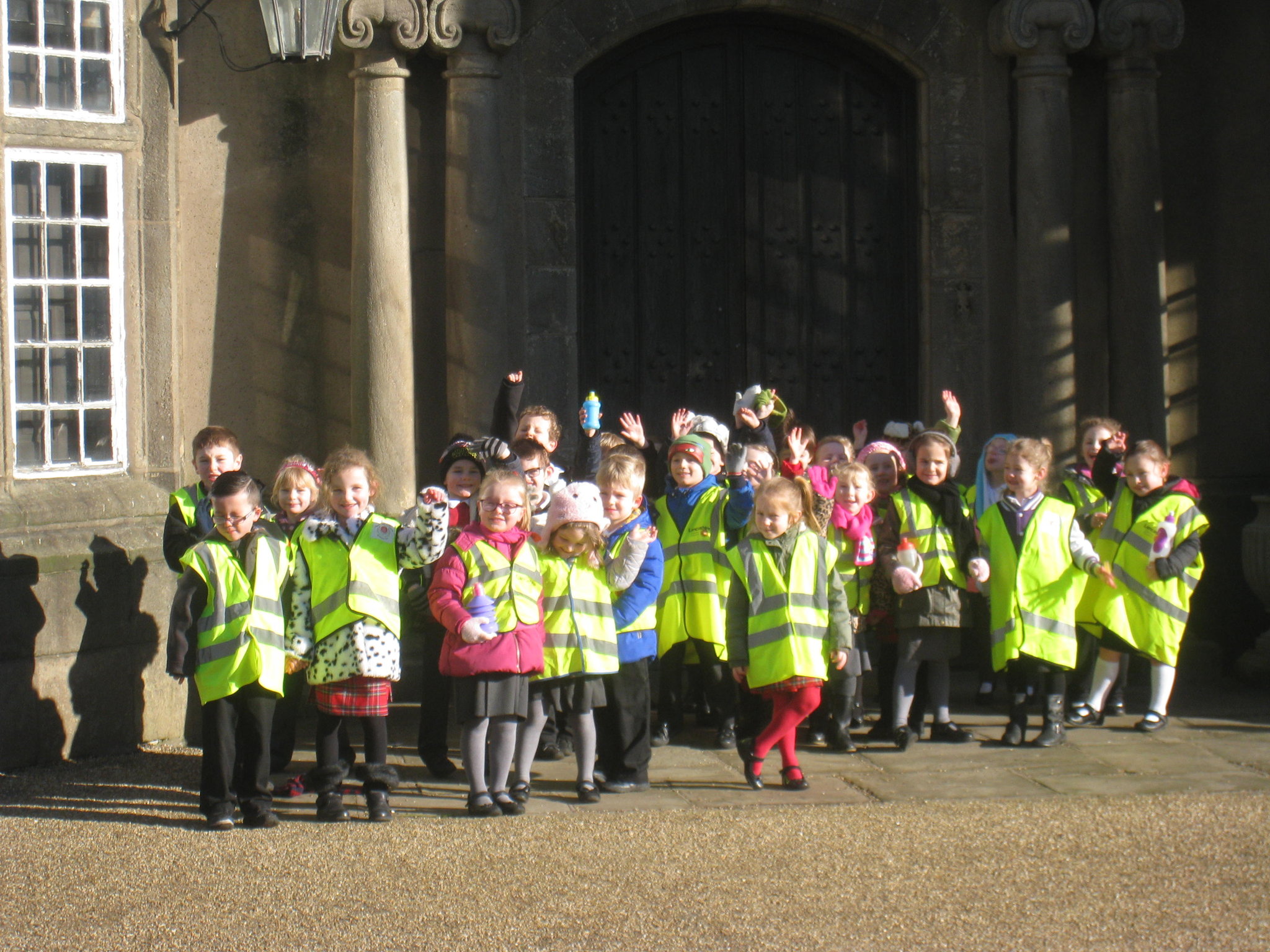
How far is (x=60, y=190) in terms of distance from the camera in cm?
717

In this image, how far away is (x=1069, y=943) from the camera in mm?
4309

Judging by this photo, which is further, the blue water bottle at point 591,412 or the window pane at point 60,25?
the blue water bottle at point 591,412

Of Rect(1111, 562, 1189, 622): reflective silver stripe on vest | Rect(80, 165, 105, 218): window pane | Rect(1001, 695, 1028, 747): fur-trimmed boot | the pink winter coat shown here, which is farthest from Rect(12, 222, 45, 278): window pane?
Rect(1111, 562, 1189, 622): reflective silver stripe on vest

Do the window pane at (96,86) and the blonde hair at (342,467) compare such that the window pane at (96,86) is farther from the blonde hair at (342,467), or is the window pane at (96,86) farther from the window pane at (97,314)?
the blonde hair at (342,467)

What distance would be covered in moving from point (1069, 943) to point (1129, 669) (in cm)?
457

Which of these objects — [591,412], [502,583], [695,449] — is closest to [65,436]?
[591,412]

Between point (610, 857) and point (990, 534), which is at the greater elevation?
point (990, 534)

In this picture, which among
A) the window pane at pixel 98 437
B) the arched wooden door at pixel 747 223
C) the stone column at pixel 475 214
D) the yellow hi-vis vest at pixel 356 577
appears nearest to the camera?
the yellow hi-vis vest at pixel 356 577

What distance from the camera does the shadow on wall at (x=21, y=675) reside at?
654cm

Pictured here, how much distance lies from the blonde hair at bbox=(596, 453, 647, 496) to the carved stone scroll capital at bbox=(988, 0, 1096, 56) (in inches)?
158

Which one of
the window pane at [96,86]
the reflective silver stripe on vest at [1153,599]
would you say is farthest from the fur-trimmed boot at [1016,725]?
the window pane at [96,86]

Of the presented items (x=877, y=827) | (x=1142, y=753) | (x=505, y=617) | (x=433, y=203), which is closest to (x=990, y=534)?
(x=1142, y=753)

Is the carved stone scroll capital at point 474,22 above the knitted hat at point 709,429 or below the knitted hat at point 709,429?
above

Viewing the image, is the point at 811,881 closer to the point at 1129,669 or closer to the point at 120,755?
the point at 120,755
